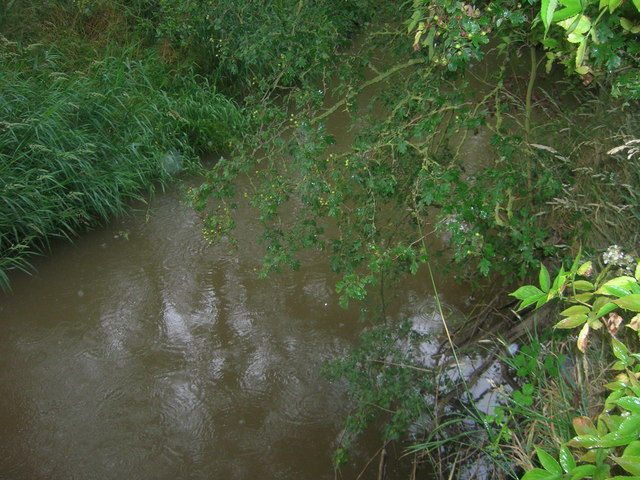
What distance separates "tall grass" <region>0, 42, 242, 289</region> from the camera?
4758mm

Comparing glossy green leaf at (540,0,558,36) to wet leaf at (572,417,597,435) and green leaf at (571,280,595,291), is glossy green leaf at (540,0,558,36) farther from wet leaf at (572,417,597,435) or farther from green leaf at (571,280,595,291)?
wet leaf at (572,417,597,435)

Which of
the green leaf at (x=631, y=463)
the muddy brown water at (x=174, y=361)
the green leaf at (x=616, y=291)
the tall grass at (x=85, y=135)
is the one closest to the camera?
the green leaf at (x=631, y=463)

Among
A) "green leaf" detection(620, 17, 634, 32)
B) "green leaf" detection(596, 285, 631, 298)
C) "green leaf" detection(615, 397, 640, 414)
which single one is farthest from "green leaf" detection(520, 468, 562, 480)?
"green leaf" detection(620, 17, 634, 32)

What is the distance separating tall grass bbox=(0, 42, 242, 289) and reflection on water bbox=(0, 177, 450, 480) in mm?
342

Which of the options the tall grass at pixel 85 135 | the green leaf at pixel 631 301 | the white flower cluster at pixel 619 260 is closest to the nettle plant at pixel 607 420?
the green leaf at pixel 631 301

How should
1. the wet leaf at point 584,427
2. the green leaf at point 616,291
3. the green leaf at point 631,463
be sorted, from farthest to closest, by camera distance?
the wet leaf at point 584,427, the green leaf at point 616,291, the green leaf at point 631,463

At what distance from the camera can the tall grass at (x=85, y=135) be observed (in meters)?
4.76

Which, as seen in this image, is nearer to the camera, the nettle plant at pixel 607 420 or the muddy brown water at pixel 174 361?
the nettle plant at pixel 607 420

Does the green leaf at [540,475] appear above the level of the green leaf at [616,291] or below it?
below

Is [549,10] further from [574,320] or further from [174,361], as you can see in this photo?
[174,361]

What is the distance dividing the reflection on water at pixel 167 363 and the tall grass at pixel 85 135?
13.5 inches

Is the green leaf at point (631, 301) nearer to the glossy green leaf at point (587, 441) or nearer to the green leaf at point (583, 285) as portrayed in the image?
the green leaf at point (583, 285)

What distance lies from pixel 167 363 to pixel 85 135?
91.7 inches

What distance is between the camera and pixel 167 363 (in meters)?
4.03
